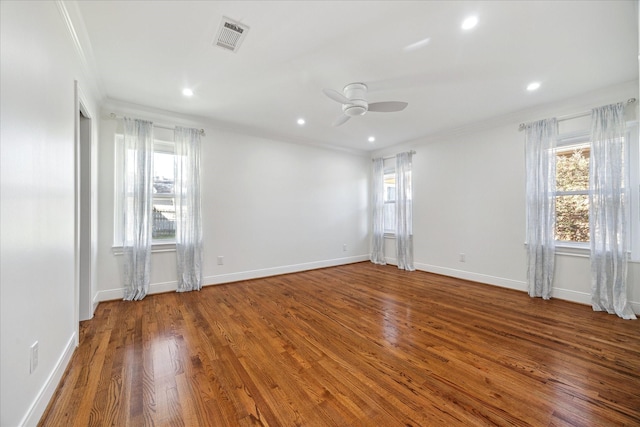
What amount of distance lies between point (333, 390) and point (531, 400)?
1258 millimetres

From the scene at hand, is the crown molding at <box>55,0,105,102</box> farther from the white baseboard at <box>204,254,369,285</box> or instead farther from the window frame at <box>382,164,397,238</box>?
→ the window frame at <box>382,164,397,238</box>

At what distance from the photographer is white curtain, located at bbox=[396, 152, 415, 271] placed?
540cm

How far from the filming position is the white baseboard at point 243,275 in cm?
354

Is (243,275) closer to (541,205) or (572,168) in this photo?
(541,205)

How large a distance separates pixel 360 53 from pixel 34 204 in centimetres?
271

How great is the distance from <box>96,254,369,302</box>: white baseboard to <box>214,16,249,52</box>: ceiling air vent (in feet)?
10.9

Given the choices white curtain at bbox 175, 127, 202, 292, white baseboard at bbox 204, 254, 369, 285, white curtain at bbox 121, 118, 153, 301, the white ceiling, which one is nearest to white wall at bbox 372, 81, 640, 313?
the white ceiling

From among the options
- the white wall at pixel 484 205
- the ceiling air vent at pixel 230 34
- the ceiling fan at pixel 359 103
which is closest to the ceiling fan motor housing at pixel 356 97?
the ceiling fan at pixel 359 103

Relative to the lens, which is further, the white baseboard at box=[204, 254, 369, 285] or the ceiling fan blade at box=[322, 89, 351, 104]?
the white baseboard at box=[204, 254, 369, 285]

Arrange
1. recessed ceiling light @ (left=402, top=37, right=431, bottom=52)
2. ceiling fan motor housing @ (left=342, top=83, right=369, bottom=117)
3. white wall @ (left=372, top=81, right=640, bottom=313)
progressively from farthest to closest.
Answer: white wall @ (left=372, top=81, right=640, bottom=313) < ceiling fan motor housing @ (left=342, top=83, right=369, bottom=117) < recessed ceiling light @ (left=402, top=37, right=431, bottom=52)

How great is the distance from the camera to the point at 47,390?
159 cm

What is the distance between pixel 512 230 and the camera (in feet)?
13.2

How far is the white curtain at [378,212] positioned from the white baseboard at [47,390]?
5271 mm

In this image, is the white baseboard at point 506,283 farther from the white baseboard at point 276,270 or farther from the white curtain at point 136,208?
the white curtain at point 136,208
